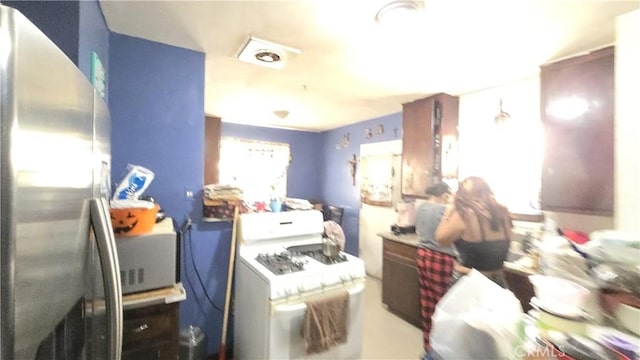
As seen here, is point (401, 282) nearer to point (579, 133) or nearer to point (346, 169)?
point (579, 133)

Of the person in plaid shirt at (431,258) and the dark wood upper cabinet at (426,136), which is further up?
the dark wood upper cabinet at (426,136)

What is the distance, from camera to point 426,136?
9.13ft

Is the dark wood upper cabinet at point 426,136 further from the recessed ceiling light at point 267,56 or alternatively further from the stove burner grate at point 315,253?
the recessed ceiling light at point 267,56

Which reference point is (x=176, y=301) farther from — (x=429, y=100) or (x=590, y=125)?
(x=429, y=100)

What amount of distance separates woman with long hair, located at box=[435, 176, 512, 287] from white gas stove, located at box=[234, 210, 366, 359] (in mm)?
674

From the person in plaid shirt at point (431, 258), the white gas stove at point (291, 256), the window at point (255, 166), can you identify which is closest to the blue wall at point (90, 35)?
the white gas stove at point (291, 256)

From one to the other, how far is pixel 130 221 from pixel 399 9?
1613 mm

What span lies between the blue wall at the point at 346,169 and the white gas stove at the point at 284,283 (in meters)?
2.03

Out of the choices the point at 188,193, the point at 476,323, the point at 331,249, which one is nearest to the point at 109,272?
the point at 476,323

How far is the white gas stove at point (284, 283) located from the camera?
1564mm

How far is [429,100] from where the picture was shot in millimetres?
2807

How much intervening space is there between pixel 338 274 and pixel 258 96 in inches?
82.6

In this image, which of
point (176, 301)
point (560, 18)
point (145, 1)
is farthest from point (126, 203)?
point (560, 18)

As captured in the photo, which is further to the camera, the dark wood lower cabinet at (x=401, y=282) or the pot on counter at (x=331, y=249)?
the dark wood lower cabinet at (x=401, y=282)
